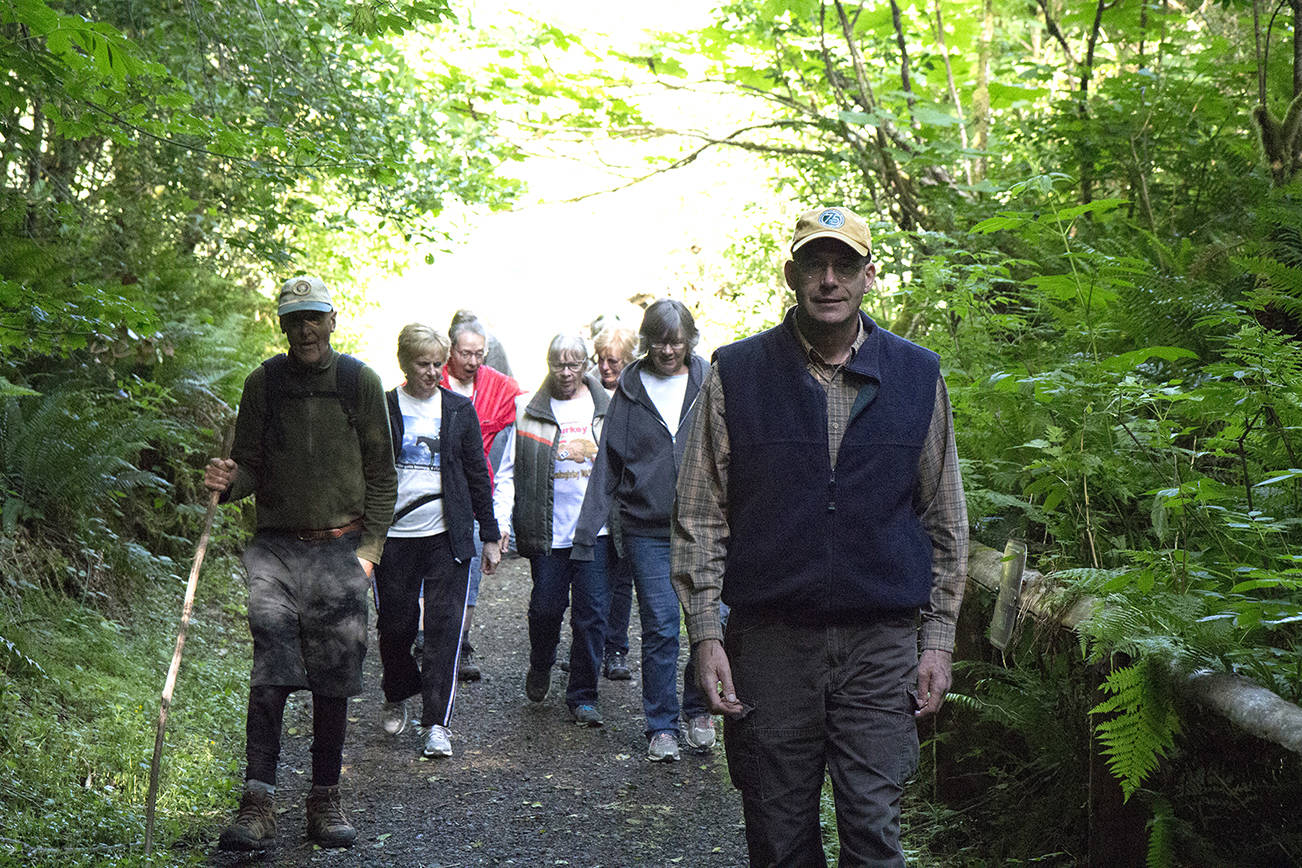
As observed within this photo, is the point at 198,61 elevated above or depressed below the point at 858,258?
above

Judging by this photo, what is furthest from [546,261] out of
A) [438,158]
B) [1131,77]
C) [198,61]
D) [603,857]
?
[603,857]

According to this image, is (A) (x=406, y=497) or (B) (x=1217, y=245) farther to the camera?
(A) (x=406, y=497)

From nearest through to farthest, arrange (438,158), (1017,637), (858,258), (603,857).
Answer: (858,258)
(1017,637)
(603,857)
(438,158)

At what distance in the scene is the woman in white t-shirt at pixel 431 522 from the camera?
285 inches

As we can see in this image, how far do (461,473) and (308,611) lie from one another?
1745 millimetres

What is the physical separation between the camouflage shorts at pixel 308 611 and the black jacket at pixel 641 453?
74.0 inches

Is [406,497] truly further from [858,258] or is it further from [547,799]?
[858,258]

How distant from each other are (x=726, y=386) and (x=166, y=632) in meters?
6.06

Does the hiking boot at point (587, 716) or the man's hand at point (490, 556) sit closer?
the man's hand at point (490, 556)

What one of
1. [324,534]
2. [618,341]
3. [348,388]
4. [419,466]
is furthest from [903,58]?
[324,534]

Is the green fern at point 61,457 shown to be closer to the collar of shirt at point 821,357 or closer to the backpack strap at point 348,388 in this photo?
the backpack strap at point 348,388

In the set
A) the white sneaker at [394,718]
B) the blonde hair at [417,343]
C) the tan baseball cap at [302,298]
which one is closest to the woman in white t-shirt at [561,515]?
the white sneaker at [394,718]

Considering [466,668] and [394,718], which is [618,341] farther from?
[394,718]

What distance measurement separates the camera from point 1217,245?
6.58 meters
